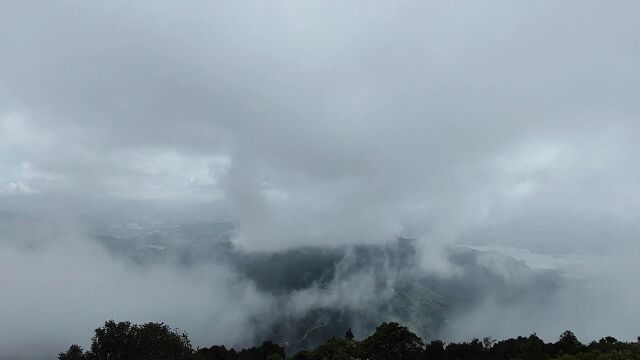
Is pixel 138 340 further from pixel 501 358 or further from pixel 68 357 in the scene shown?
pixel 501 358

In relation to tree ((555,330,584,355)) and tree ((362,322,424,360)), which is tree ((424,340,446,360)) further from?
tree ((555,330,584,355))

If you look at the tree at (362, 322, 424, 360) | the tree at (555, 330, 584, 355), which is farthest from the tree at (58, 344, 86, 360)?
the tree at (555, 330, 584, 355)

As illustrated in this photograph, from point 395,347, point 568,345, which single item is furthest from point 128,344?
point 568,345

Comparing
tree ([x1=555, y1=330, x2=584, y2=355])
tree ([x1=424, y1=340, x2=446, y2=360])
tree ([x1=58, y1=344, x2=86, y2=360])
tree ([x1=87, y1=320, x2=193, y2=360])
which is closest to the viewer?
tree ([x1=58, y1=344, x2=86, y2=360])

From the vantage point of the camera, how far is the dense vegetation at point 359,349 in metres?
55.9

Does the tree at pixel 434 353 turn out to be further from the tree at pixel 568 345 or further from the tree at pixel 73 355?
the tree at pixel 73 355

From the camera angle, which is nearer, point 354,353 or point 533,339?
point 354,353

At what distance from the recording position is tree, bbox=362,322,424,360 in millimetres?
67625

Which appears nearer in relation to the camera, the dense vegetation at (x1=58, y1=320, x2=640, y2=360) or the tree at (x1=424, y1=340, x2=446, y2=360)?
the dense vegetation at (x1=58, y1=320, x2=640, y2=360)

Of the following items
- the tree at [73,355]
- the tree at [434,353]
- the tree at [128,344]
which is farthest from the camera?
the tree at [434,353]

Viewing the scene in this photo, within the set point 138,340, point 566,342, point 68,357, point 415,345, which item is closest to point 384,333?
point 415,345

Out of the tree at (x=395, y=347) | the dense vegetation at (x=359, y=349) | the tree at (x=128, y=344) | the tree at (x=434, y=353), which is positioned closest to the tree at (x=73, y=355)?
the dense vegetation at (x=359, y=349)

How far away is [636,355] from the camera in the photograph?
47062 millimetres

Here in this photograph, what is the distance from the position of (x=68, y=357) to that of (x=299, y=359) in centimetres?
3175
